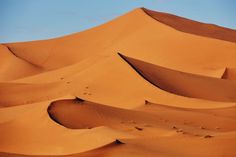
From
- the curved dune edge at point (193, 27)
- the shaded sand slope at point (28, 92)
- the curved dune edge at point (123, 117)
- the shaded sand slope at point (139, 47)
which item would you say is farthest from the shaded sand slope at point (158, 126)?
the curved dune edge at point (193, 27)

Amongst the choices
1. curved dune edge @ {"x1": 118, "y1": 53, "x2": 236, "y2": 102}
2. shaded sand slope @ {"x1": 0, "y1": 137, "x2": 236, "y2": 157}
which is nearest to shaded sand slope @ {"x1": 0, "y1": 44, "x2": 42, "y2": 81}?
curved dune edge @ {"x1": 118, "y1": 53, "x2": 236, "y2": 102}

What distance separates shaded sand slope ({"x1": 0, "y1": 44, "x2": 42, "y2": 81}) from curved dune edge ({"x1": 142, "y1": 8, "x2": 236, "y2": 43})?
10427 mm

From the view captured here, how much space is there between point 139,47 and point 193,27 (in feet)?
24.4

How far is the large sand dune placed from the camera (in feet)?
46.6

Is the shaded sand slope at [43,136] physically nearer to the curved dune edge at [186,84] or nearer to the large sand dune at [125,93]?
the large sand dune at [125,93]

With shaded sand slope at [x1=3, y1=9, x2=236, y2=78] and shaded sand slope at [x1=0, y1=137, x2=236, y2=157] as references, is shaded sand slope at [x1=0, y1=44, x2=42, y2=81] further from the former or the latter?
shaded sand slope at [x1=0, y1=137, x2=236, y2=157]

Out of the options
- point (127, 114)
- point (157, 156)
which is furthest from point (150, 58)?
point (157, 156)

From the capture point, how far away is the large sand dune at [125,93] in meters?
14.2

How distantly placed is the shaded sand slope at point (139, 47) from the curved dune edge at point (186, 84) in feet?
20.6

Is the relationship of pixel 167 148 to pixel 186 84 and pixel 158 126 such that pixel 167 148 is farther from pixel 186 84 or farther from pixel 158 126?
pixel 186 84

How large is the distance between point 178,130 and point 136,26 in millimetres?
29462

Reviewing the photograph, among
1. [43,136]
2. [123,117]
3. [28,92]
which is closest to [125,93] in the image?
[28,92]

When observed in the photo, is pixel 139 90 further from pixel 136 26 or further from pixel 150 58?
pixel 136 26

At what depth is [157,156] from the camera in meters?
12.4
